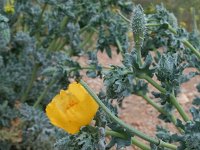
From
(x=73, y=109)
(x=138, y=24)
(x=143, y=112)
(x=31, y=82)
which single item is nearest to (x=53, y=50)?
(x=31, y=82)

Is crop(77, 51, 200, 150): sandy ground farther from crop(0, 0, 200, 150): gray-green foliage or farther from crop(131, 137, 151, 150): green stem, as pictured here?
crop(131, 137, 151, 150): green stem

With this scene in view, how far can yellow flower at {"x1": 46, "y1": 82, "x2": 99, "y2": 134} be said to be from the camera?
48.7 inches

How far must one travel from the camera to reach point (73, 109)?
1.23 meters

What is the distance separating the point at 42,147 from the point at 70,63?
69 cm

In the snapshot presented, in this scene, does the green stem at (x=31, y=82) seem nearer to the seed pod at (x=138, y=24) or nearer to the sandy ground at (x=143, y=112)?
the sandy ground at (x=143, y=112)

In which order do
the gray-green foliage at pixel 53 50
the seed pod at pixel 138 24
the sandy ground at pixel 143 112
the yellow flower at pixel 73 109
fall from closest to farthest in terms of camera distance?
the yellow flower at pixel 73 109 < the seed pod at pixel 138 24 < the gray-green foliage at pixel 53 50 < the sandy ground at pixel 143 112

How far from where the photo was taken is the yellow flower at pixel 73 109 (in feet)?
4.06

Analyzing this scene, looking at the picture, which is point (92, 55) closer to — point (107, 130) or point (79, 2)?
point (79, 2)

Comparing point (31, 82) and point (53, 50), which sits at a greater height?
point (53, 50)

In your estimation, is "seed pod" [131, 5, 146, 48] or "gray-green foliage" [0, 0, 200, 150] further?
"gray-green foliage" [0, 0, 200, 150]

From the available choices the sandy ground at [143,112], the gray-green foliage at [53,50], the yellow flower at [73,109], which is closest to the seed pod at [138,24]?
the yellow flower at [73,109]

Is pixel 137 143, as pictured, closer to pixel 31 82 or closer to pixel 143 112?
pixel 31 82

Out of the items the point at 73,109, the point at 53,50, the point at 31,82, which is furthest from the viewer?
the point at 53,50

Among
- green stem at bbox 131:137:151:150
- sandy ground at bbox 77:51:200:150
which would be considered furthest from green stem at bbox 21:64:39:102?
green stem at bbox 131:137:151:150
